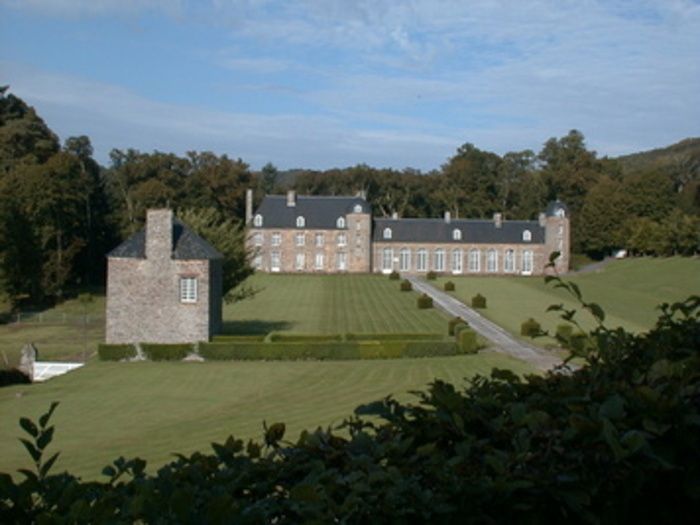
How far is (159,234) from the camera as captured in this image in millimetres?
31750

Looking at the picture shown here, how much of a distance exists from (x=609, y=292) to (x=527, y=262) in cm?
1833

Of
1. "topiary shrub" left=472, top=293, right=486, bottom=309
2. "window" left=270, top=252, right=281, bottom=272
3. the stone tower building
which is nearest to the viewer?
the stone tower building

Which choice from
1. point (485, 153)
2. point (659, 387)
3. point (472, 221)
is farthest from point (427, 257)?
point (659, 387)

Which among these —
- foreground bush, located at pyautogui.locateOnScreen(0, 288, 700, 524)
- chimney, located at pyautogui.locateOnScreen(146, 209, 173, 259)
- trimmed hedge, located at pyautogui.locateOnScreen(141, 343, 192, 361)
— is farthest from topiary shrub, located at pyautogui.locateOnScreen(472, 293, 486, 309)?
foreground bush, located at pyautogui.locateOnScreen(0, 288, 700, 524)

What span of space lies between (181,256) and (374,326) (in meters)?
11.0

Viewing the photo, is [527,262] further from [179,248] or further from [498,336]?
[179,248]

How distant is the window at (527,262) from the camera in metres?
74.4

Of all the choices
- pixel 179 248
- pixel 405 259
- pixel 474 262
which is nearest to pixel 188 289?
pixel 179 248

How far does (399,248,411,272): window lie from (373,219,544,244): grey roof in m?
1.02

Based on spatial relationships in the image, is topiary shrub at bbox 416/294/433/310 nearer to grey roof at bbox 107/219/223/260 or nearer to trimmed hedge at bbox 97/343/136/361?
grey roof at bbox 107/219/223/260

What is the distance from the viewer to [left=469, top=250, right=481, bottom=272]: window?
74938 mm

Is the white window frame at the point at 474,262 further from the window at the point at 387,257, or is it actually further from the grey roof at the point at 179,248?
the grey roof at the point at 179,248

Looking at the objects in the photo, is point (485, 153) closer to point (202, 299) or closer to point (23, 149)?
point (23, 149)

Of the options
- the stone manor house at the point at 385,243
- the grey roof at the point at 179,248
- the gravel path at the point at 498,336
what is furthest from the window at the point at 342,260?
the grey roof at the point at 179,248
